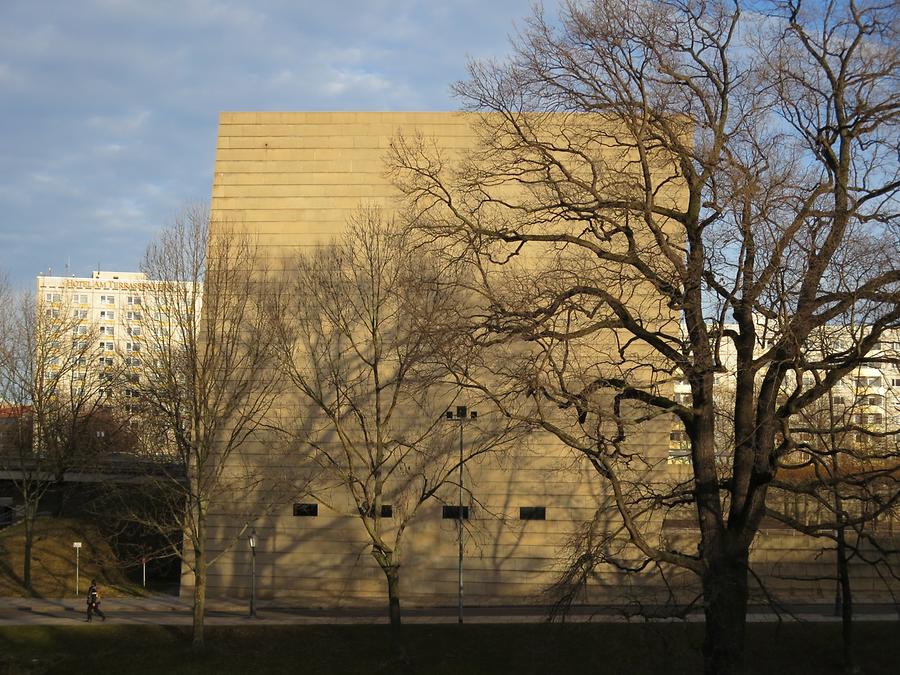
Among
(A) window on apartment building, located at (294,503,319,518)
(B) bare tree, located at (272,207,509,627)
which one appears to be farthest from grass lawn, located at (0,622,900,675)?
(A) window on apartment building, located at (294,503,319,518)

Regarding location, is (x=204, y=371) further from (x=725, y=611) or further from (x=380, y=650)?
(x=725, y=611)

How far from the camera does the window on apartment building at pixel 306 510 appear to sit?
32.6m

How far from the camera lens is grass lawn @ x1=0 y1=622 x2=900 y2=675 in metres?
23.0

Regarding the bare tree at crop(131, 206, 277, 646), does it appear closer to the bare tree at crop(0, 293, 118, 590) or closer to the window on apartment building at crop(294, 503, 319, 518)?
the window on apartment building at crop(294, 503, 319, 518)

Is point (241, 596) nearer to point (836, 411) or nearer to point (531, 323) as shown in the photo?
point (836, 411)

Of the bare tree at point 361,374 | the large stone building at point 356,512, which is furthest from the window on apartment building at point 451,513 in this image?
the bare tree at point 361,374

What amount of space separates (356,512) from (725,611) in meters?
21.8

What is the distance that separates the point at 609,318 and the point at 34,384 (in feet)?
119

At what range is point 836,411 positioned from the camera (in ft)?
89.6

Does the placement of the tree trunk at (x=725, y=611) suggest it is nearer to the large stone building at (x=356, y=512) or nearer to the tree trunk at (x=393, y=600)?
the tree trunk at (x=393, y=600)

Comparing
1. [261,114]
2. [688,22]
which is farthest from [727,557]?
[261,114]

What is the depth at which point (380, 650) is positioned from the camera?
82.2 ft

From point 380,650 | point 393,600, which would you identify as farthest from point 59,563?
point 393,600

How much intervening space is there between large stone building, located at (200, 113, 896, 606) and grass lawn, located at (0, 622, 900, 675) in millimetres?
5377
